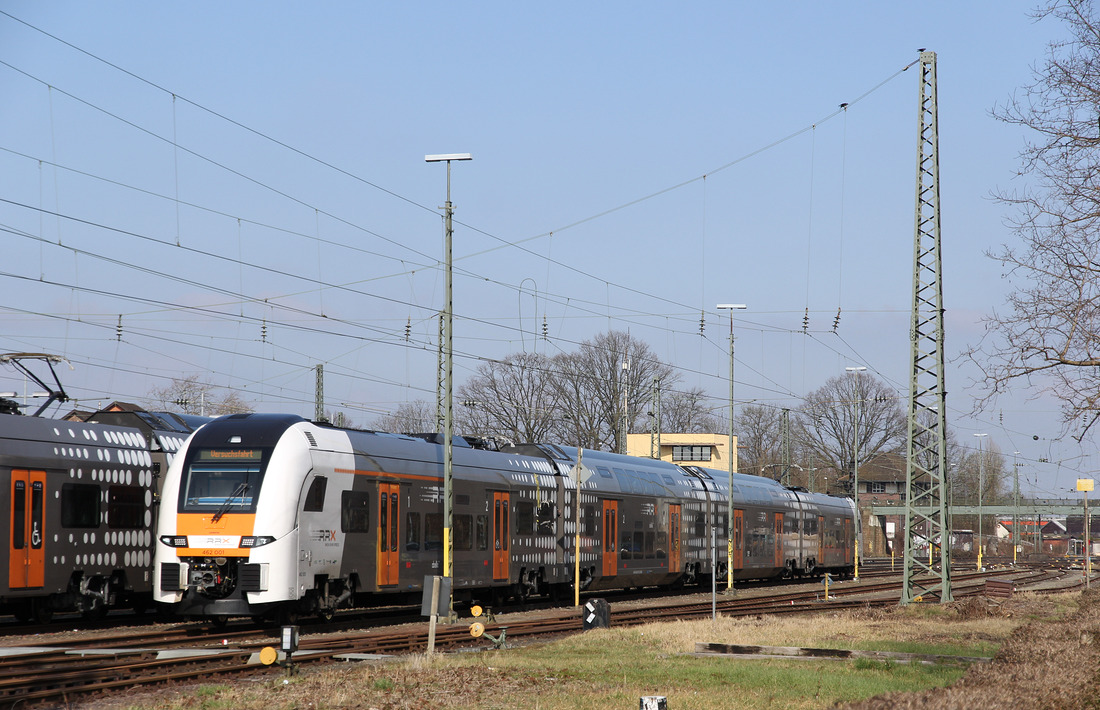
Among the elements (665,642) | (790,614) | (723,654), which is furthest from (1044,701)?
(790,614)

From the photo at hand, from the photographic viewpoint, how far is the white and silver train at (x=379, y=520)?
20.3 m

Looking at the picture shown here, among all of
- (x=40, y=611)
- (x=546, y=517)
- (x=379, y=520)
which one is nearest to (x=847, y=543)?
(x=546, y=517)

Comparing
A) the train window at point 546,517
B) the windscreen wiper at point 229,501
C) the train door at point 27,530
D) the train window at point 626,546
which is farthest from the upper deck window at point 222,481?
the train window at point 626,546

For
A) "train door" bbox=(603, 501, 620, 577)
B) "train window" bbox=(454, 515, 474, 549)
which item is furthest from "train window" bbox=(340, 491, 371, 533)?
"train door" bbox=(603, 501, 620, 577)

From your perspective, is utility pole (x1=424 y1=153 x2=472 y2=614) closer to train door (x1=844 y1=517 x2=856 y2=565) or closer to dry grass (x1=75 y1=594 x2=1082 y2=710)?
dry grass (x1=75 y1=594 x2=1082 y2=710)

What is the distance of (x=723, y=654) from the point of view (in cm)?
1806

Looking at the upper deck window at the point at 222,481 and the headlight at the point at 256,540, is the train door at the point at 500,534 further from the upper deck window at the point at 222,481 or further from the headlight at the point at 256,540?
the headlight at the point at 256,540

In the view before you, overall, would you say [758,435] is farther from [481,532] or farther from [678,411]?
[481,532]

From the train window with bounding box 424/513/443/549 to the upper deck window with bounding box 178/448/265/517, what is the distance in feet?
17.1

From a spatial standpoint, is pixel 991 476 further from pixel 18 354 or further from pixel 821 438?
pixel 18 354

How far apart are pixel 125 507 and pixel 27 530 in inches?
99.4

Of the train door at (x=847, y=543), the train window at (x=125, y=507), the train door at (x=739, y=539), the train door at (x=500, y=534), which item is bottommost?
the train door at (x=847, y=543)

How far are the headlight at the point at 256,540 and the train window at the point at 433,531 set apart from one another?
17.1ft

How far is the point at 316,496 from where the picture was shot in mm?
21266
